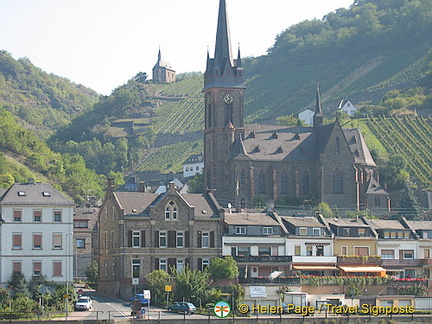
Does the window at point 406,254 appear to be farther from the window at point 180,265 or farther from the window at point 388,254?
the window at point 180,265

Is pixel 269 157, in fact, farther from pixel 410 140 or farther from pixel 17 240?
pixel 17 240

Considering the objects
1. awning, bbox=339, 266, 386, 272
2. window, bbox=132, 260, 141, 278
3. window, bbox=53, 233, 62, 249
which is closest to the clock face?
awning, bbox=339, 266, 386, 272

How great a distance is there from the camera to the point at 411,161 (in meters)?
179

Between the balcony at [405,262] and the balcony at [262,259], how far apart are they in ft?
35.5

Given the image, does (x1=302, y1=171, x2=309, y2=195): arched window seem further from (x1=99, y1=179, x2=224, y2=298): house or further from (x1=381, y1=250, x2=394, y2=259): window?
(x1=99, y1=179, x2=224, y2=298): house

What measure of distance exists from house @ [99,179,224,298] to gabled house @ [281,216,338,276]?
710 centimetres

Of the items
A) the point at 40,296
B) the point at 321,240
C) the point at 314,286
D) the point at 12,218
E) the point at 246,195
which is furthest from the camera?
the point at 246,195

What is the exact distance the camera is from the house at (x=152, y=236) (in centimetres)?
9612

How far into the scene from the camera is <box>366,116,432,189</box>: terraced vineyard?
176m

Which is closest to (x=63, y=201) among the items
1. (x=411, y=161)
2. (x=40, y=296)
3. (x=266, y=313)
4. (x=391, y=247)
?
(x=40, y=296)

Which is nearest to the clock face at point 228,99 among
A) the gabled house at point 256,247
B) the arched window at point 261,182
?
the arched window at point 261,182

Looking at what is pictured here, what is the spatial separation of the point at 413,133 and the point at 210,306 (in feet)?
354

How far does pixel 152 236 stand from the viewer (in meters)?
96.8

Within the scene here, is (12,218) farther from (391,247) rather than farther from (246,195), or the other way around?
(246,195)
